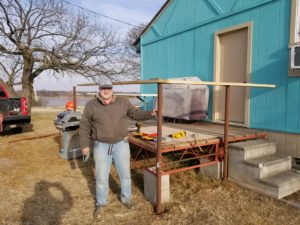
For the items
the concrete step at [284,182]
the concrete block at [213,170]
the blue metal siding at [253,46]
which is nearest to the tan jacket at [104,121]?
the concrete block at [213,170]

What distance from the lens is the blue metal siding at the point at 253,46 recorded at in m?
4.36

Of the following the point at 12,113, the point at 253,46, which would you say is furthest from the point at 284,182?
the point at 12,113

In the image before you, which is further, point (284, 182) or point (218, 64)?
point (218, 64)

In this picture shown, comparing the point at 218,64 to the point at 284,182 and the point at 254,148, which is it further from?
the point at 284,182

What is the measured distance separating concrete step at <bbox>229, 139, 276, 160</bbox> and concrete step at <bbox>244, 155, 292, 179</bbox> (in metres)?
0.08

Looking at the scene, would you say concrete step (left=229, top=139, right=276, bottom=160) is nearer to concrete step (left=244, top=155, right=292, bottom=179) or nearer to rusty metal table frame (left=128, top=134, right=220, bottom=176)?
concrete step (left=244, top=155, right=292, bottom=179)

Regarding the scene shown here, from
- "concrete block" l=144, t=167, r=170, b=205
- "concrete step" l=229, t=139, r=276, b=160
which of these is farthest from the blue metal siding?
"concrete block" l=144, t=167, r=170, b=205

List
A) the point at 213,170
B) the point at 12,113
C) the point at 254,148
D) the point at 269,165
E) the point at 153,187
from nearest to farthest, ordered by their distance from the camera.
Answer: the point at 153,187, the point at 269,165, the point at 254,148, the point at 213,170, the point at 12,113

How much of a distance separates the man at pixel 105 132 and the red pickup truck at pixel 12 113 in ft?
17.3

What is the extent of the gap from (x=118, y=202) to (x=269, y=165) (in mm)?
2264

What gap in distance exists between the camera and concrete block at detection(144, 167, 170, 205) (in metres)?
3.29

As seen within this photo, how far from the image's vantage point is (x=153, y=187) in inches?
132

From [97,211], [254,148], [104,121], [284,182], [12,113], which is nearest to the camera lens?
[104,121]

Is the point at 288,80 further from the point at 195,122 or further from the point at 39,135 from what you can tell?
the point at 39,135
